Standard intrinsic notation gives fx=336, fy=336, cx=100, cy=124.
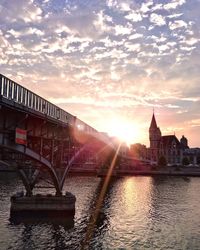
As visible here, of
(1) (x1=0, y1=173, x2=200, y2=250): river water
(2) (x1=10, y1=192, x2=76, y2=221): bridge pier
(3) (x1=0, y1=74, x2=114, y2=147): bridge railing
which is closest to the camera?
(3) (x1=0, y1=74, x2=114, y2=147): bridge railing

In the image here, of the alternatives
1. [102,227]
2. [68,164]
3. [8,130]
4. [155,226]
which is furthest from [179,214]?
[8,130]

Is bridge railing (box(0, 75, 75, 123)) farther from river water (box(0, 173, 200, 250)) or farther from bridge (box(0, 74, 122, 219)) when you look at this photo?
river water (box(0, 173, 200, 250))

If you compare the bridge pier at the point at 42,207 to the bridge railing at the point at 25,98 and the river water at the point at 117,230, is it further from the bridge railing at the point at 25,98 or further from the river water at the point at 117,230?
the bridge railing at the point at 25,98

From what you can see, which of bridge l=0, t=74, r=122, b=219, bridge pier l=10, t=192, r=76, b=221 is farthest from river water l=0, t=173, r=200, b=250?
bridge l=0, t=74, r=122, b=219

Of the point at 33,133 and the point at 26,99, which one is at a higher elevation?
the point at 26,99

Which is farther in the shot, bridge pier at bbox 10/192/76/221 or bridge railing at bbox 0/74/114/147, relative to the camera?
bridge pier at bbox 10/192/76/221

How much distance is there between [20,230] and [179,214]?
24353 mm

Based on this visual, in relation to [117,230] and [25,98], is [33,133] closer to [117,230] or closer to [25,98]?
[25,98]

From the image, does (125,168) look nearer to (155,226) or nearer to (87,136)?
(87,136)

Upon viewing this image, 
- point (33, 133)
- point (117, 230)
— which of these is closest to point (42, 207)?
point (117, 230)

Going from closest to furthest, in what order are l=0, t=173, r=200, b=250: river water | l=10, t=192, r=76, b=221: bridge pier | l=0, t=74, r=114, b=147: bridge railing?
l=0, t=74, r=114, b=147: bridge railing → l=0, t=173, r=200, b=250: river water → l=10, t=192, r=76, b=221: bridge pier

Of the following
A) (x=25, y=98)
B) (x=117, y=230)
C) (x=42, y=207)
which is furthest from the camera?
(x=42, y=207)

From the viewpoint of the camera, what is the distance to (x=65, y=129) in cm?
4991

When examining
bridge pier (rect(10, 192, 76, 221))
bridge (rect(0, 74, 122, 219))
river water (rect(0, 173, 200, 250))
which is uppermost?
bridge (rect(0, 74, 122, 219))
